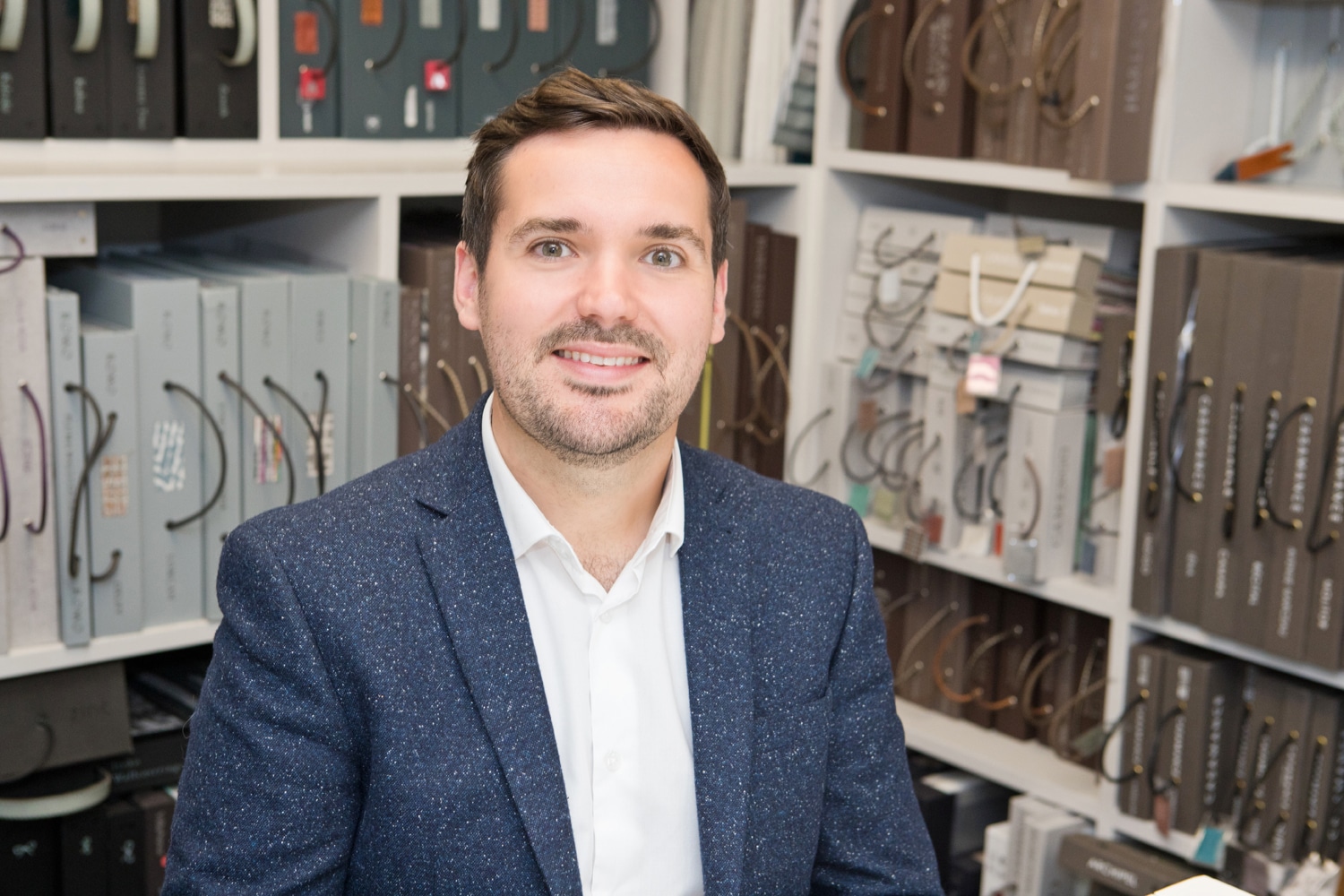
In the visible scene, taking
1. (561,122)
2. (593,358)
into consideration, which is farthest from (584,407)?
(561,122)

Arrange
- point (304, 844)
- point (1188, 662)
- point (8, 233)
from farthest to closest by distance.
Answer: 1. point (1188, 662)
2. point (8, 233)
3. point (304, 844)

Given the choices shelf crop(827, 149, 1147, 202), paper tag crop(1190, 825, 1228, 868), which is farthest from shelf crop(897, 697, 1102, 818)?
shelf crop(827, 149, 1147, 202)

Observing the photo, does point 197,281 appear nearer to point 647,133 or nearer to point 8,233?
point 8,233

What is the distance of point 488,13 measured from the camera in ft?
7.25

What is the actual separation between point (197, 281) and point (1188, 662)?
4.57 ft

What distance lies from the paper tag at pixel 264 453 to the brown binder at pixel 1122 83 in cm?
112

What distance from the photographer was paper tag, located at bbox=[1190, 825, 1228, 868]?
2021mm

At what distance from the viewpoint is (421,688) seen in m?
1.22

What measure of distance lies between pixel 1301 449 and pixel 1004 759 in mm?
712

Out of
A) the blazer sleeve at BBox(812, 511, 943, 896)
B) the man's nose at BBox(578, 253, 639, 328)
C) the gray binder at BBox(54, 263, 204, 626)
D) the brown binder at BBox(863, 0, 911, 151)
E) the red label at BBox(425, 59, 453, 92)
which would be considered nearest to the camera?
the man's nose at BBox(578, 253, 639, 328)

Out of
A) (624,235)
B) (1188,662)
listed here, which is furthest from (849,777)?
(1188,662)

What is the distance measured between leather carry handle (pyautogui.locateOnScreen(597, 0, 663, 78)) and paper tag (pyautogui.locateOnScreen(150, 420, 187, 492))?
0.89m

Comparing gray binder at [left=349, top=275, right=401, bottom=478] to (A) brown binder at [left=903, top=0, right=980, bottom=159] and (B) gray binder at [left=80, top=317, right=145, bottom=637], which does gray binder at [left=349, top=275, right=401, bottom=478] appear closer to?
(B) gray binder at [left=80, top=317, right=145, bottom=637]

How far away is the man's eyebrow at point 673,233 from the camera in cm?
130
